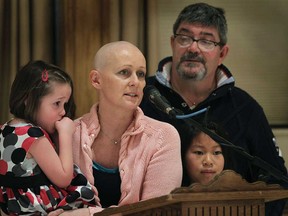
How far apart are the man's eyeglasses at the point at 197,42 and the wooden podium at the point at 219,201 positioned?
1287 mm

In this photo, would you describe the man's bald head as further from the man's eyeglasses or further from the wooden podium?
the man's eyeglasses

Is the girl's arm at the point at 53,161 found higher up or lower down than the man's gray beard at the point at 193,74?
lower down

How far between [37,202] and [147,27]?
1969mm

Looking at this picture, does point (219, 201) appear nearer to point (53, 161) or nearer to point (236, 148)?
point (236, 148)

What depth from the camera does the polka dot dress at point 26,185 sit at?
245cm

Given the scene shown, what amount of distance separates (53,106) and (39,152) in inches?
6.8

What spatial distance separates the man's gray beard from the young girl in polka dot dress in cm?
93

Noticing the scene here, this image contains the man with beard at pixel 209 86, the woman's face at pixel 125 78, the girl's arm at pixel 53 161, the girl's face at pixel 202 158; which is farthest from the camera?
the man with beard at pixel 209 86

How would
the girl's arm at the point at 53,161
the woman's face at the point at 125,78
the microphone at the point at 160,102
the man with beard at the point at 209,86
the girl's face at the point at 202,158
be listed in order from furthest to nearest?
1. the man with beard at the point at 209,86
2. the girl's face at the point at 202,158
3. the woman's face at the point at 125,78
4. the girl's arm at the point at 53,161
5. the microphone at the point at 160,102

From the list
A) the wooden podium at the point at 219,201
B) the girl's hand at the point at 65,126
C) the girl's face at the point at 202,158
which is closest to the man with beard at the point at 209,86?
the girl's face at the point at 202,158

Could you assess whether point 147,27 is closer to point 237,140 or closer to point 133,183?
point 237,140

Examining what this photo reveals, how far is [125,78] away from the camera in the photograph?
101 inches

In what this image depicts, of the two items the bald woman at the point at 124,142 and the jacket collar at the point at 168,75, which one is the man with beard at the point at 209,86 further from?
the bald woman at the point at 124,142

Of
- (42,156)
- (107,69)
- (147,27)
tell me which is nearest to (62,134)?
(42,156)
